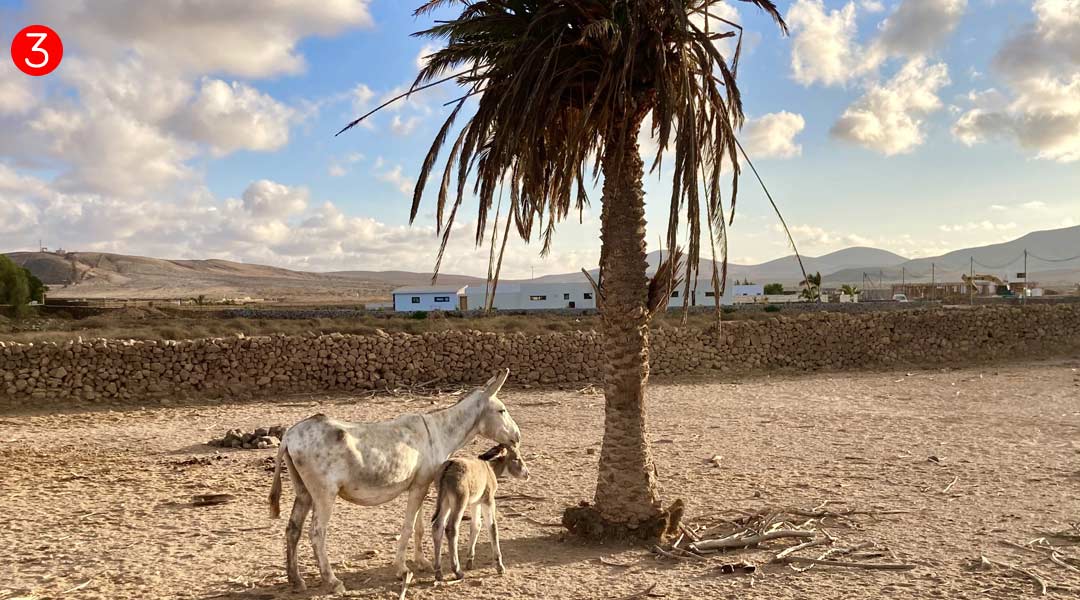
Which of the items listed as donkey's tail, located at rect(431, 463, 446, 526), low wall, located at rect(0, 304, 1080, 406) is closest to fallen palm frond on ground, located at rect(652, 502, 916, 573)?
donkey's tail, located at rect(431, 463, 446, 526)

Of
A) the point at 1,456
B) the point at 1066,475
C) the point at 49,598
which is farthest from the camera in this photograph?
the point at 1,456

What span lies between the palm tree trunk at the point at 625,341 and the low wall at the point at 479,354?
7.97 metres

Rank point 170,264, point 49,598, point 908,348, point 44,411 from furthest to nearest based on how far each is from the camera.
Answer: point 170,264 < point 908,348 < point 44,411 < point 49,598

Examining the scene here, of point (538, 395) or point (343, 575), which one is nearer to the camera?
point (343, 575)

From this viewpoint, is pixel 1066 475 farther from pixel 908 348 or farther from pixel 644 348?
pixel 908 348

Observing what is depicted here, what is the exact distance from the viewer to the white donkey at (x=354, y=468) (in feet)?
19.6

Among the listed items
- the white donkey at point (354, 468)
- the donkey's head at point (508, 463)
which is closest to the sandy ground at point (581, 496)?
the white donkey at point (354, 468)

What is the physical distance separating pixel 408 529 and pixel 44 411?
15772 mm

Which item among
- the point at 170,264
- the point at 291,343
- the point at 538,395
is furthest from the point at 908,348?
the point at 170,264

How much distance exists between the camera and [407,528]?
628 centimetres

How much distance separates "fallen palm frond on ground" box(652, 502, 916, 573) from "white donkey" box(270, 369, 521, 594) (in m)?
2.45

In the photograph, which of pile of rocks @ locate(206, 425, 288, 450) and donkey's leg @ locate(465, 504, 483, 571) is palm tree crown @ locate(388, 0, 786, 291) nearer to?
donkey's leg @ locate(465, 504, 483, 571)

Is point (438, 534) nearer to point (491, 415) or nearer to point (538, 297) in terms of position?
point (491, 415)

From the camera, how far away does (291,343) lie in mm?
20594
